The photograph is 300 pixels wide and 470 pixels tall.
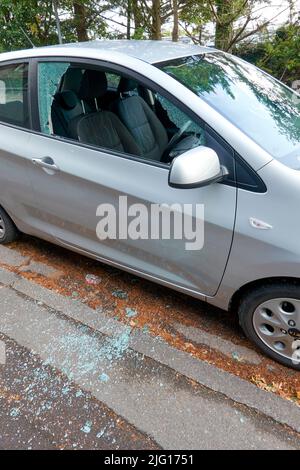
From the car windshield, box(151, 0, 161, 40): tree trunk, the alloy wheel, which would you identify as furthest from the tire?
box(151, 0, 161, 40): tree trunk

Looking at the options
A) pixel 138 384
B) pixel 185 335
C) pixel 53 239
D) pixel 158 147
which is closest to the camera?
pixel 138 384

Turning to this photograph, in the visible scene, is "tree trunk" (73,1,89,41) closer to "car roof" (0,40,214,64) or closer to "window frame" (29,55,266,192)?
"car roof" (0,40,214,64)

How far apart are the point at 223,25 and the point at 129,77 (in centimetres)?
474

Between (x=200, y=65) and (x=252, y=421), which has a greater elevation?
(x=200, y=65)

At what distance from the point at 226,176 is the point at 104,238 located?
92 cm

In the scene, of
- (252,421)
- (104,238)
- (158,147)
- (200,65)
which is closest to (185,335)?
(252,421)

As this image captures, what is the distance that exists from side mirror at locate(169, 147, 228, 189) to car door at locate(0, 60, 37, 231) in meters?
1.17

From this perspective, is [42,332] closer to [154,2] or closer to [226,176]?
[226,176]

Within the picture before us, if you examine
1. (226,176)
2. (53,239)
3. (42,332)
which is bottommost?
(42,332)

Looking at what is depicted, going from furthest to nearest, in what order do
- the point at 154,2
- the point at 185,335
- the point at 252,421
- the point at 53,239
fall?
the point at 154,2 < the point at 53,239 < the point at 185,335 < the point at 252,421

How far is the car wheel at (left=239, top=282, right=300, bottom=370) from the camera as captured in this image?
5.65 feet

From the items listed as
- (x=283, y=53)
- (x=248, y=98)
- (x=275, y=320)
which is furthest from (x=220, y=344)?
(x=283, y=53)

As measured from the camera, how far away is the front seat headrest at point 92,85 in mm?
2402

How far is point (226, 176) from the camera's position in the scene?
1.70 m
